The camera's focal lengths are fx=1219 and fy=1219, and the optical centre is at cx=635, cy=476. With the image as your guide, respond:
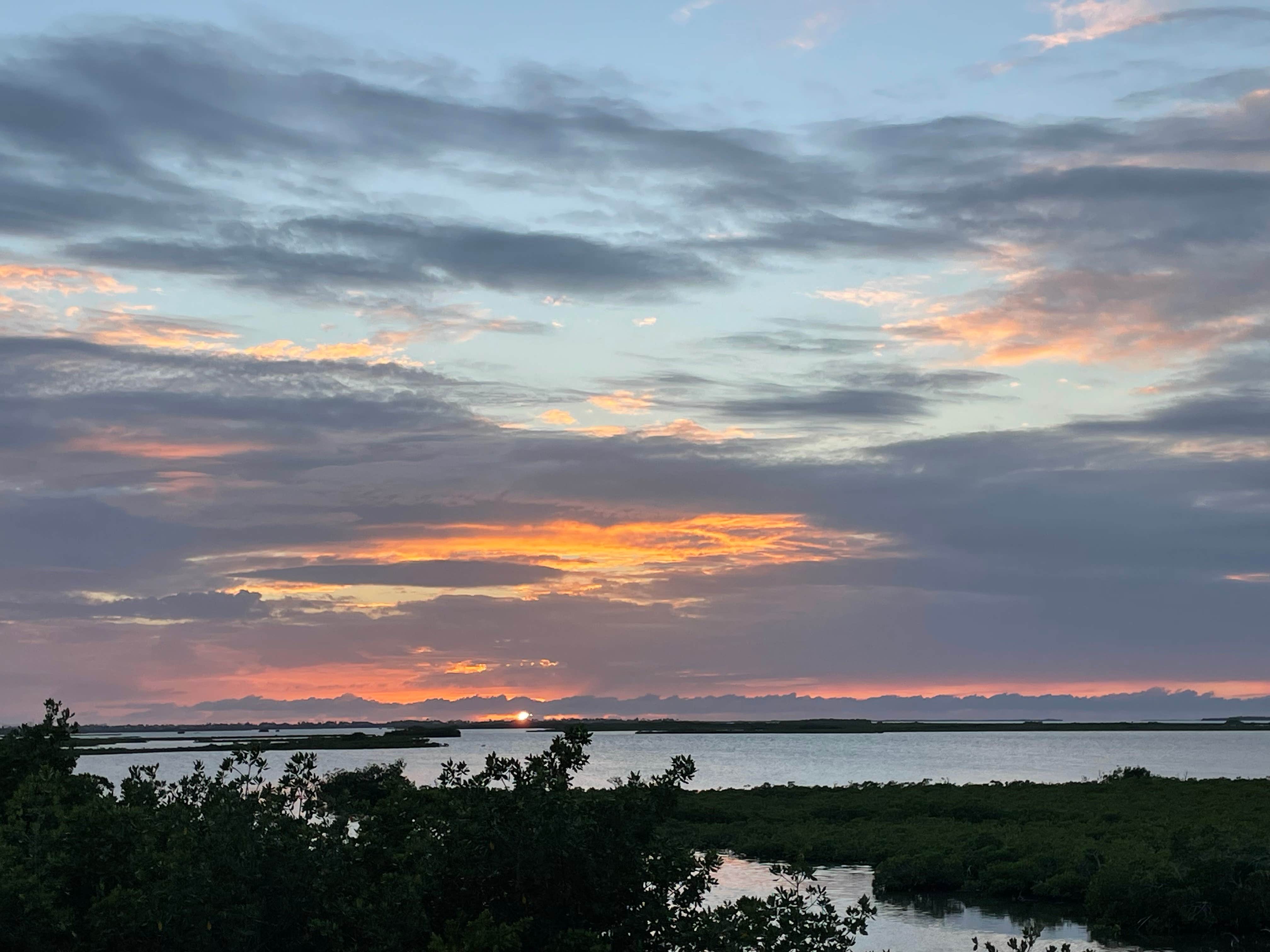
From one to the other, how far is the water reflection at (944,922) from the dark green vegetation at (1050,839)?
112 cm

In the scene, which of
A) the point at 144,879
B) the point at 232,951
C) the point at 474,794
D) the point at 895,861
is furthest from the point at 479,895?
the point at 895,861

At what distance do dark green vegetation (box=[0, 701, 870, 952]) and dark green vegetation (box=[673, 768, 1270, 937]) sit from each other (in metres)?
2.06

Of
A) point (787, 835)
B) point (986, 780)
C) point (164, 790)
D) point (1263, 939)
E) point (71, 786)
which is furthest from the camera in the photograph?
point (986, 780)

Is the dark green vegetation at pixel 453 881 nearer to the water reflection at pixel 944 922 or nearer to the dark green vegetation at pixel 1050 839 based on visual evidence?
the dark green vegetation at pixel 1050 839

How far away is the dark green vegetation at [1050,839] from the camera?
4122cm

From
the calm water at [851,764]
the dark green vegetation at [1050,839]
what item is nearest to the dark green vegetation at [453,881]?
the dark green vegetation at [1050,839]

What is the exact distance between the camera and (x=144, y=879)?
1680 centimetres

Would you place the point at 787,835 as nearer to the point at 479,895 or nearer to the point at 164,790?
the point at 164,790

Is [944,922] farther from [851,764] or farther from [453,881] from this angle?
[851,764]

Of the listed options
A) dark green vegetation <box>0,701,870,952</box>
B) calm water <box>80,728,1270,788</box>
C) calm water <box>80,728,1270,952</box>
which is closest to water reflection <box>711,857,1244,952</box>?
calm water <box>80,728,1270,952</box>

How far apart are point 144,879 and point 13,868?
2.73 metres

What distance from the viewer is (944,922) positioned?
4478 cm

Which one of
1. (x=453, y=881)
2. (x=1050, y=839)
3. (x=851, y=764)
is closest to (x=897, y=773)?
(x=851, y=764)

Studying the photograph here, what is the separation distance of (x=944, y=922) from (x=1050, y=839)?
12557mm
